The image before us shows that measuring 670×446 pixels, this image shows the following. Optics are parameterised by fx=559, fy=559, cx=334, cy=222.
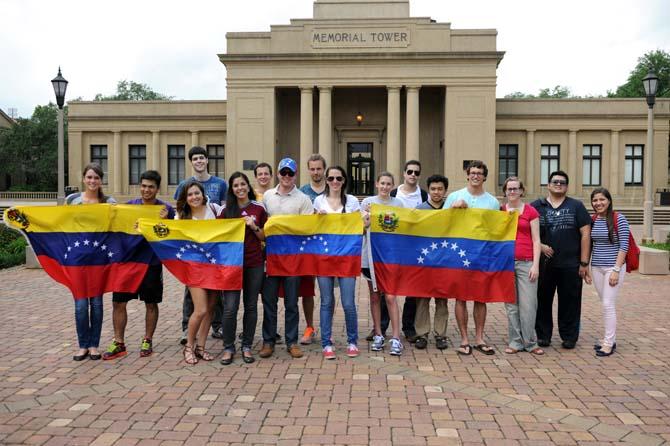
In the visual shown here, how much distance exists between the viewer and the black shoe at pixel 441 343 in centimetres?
731

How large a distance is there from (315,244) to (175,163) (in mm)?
34132

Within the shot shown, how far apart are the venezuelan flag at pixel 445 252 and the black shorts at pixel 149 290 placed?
109 inches

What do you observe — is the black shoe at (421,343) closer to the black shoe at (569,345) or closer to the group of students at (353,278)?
the group of students at (353,278)

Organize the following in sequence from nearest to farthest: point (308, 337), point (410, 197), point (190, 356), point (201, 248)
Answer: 1. point (190, 356)
2. point (201, 248)
3. point (308, 337)
4. point (410, 197)

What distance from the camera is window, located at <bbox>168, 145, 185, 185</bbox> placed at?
1535 inches

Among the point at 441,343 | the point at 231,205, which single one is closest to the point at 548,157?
the point at 441,343

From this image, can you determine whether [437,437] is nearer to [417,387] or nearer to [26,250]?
[417,387]

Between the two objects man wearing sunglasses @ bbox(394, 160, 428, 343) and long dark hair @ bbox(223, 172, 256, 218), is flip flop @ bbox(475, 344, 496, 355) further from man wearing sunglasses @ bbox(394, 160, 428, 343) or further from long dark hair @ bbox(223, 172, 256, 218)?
long dark hair @ bbox(223, 172, 256, 218)

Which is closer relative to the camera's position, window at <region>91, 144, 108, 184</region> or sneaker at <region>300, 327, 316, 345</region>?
sneaker at <region>300, 327, 316, 345</region>

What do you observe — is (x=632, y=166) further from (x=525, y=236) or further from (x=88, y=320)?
(x=88, y=320)

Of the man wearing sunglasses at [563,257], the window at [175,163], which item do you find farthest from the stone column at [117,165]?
the man wearing sunglasses at [563,257]

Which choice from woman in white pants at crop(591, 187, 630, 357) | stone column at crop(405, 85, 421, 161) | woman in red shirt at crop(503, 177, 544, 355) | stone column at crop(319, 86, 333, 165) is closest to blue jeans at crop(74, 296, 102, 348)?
woman in red shirt at crop(503, 177, 544, 355)

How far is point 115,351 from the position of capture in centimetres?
689

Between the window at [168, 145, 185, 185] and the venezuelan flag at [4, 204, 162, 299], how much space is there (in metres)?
32.9
